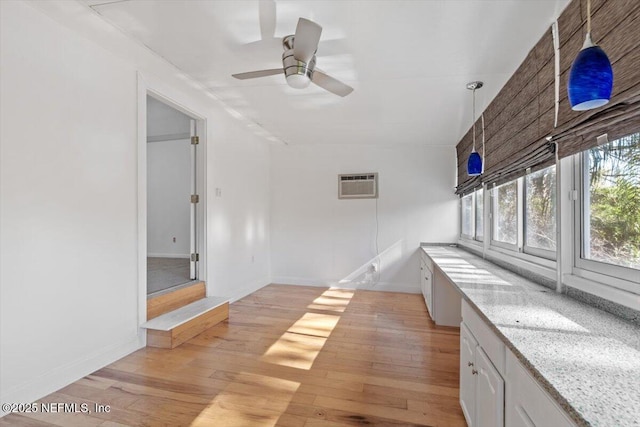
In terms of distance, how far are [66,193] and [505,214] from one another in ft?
12.5

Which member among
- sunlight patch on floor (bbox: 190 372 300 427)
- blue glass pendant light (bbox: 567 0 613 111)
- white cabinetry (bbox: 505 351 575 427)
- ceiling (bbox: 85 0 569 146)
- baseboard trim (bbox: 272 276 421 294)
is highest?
ceiling (bbox: 85 0 569 146)

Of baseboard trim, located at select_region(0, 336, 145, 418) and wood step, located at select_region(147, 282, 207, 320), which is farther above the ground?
wood step, located at select_region(147, 282, 207, 320)

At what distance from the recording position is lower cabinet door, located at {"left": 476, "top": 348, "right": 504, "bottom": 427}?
4.16ft

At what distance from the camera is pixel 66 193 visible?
7.26ft

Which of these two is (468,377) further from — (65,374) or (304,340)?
(65,374)

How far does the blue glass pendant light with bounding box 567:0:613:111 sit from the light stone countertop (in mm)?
823

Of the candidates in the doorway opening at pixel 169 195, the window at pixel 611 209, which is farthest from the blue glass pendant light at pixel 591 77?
the doorway opening at pixel 169 195

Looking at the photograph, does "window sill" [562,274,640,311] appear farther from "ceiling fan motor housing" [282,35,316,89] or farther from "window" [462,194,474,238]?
"window" [462,194,474,238]

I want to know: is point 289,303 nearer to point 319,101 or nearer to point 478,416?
point 319,101

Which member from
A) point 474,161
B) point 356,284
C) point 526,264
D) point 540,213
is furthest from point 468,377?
point 356,284

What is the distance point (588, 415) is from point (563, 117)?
5.16ft

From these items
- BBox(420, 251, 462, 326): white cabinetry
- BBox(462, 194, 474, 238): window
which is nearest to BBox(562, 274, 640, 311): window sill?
BBox(420, 251, 462, 326): white cabinetry

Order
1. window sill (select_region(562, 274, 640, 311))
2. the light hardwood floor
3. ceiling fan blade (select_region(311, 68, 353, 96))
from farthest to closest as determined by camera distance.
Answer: ceiling fan blade (select_region(311, 68, 353, 96)) → the light hardwood floor → window sill (select_region(562, 274, 640, 311))

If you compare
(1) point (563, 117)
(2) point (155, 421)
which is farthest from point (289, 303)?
(1) point (563, 117)
